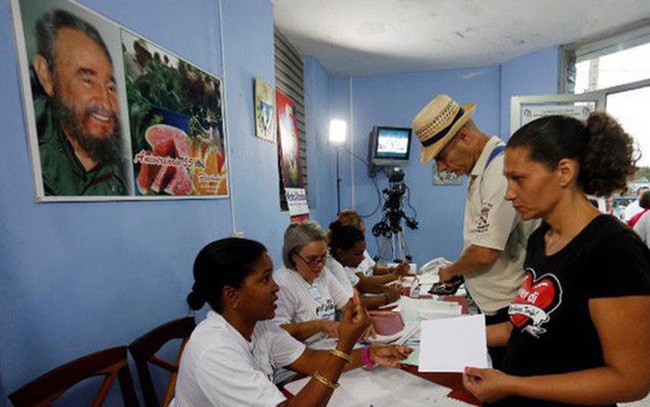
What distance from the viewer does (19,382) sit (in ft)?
3.20

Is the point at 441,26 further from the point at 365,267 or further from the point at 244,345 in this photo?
the point at 244,345

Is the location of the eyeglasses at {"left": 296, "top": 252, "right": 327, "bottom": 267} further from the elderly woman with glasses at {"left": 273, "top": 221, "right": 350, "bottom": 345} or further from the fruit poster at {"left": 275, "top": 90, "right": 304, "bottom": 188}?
the fruit poster at {"left": 275, "top": 90, "right": 304, "bottom": 188}

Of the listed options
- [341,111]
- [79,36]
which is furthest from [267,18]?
[341,111]

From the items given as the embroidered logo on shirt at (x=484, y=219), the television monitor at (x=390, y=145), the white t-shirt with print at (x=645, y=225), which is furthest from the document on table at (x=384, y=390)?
the white t-shirt with print at (x=645, y=225)

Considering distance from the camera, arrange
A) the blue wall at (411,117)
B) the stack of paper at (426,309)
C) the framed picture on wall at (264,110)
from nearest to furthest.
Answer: the stack of paper at (426,309) < the framed picture on wall at (264,110) < the blue wall at (411,117)

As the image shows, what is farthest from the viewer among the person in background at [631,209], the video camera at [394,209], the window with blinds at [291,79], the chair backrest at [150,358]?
the person in background at [631,209]

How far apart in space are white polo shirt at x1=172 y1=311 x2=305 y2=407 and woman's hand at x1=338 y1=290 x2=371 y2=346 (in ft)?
0.81

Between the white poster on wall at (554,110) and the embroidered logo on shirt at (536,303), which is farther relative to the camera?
the white poster on wall at (554,110)

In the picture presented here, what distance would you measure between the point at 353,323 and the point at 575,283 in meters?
0.60

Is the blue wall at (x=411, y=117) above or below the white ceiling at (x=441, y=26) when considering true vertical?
below

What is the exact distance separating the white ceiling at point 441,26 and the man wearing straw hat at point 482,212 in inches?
76.8

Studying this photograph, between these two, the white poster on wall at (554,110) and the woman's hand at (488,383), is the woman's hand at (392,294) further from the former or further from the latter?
the white poster on wall at (554,110)

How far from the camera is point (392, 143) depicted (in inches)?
190

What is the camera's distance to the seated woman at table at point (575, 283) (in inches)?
26.5
